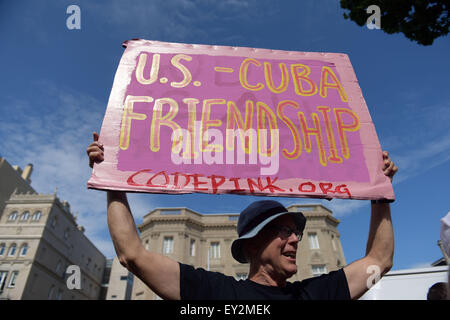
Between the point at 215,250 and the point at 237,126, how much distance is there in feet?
90.0

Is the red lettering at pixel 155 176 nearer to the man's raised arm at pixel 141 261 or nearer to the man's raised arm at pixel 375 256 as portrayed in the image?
the man's raised arm at pixel 141 261

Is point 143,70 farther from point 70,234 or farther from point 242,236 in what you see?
point 70,234

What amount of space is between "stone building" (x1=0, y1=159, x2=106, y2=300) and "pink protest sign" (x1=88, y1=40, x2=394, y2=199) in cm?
3705

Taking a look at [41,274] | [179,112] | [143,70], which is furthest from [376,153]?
[41,274]

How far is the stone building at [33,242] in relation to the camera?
3231cm

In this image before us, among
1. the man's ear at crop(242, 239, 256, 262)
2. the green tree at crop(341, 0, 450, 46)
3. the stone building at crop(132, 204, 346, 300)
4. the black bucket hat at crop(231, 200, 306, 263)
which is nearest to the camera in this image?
the black bucket hat at crop(231, 200, 306, 263)

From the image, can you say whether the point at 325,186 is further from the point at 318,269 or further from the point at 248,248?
the point at 318,269

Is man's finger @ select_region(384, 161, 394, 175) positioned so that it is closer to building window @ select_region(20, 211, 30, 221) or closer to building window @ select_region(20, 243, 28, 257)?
building window @ select_region(20, 243, 28, 257)

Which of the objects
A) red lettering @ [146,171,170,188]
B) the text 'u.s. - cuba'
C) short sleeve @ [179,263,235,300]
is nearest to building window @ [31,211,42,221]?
the text 'u.s. - cuba'

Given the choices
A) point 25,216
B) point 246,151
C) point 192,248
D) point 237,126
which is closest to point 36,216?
point 25,216

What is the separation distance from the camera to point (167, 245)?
89.6ft

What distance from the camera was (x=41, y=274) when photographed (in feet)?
113

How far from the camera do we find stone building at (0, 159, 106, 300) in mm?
32312
